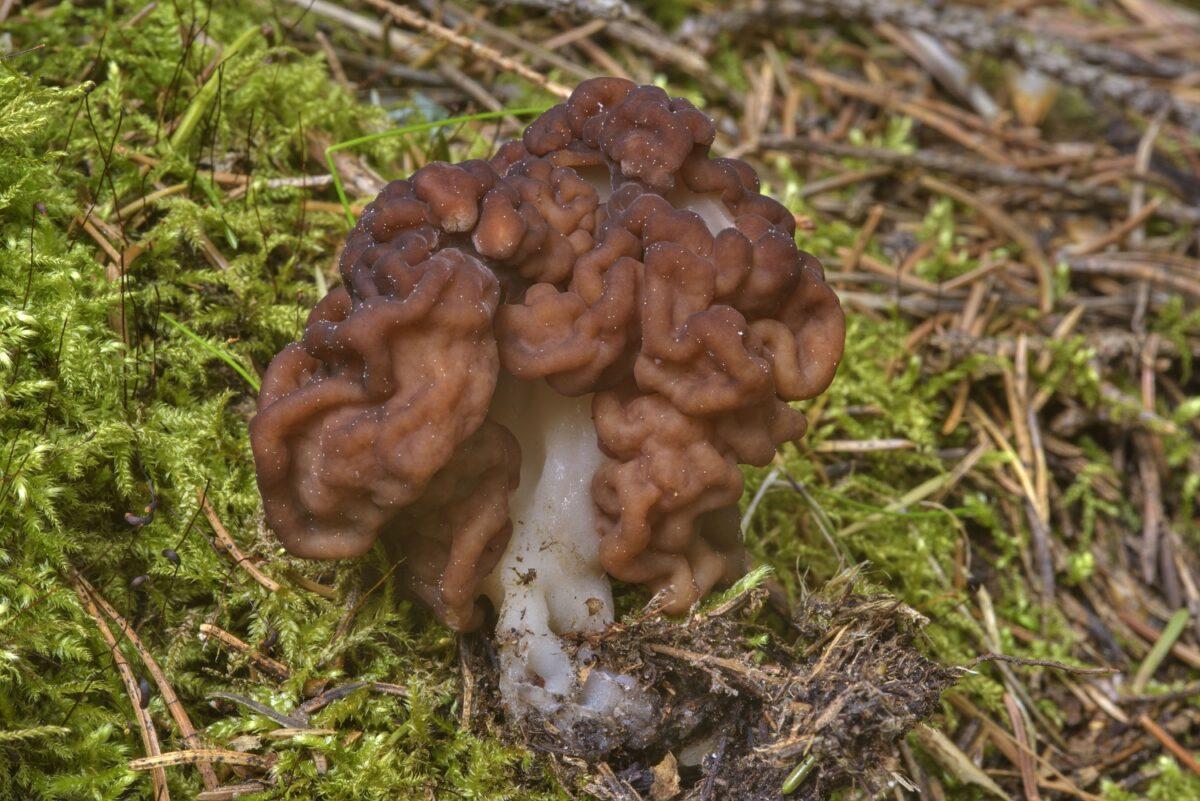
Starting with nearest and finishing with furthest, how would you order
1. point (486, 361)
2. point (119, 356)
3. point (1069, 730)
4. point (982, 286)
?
point (486, 361)
point (119, 356)
point (1069, 730)
point (982, 286)

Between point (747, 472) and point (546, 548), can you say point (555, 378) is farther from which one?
point (747, 472)

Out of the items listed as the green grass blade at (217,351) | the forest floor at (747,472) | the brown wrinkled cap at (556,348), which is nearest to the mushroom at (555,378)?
the brown wrinkled cap at (556,348)

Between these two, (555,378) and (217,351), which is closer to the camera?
(555,378)

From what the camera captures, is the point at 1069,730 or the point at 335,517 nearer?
the point at 335,517

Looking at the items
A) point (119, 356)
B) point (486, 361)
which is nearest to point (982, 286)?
point (486, 361)

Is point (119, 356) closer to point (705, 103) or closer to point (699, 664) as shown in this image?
point (699, 664)

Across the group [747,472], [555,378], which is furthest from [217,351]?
[747,472]
